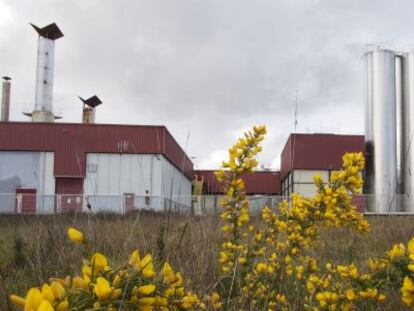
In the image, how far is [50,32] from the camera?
33.8 meters

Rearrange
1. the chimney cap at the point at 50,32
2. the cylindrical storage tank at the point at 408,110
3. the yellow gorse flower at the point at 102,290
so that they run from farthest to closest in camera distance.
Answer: the chimney cap at the point at 50,32
the cylindrical storage tank at the point at 408,110
the yellow gorse flower at the point at 102,290

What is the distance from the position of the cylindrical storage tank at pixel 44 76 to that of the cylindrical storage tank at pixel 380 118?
20619 millimetres

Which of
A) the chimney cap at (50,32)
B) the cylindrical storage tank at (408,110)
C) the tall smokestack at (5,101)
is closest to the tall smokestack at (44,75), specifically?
the chimney cap at (50,32)

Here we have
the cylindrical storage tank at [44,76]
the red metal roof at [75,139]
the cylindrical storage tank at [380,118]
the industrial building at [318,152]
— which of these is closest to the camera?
the cylindrical storage tank at [380,118]

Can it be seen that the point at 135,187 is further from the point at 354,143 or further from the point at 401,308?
the point at 401,308

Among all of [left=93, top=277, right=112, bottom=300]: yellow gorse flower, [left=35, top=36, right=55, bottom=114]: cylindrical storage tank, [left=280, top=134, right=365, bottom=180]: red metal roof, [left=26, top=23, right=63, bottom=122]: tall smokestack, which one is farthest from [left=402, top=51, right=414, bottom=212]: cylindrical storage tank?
[left=93, top=277, right=112, bottom=300]: yellow gorse flower

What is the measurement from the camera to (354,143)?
28.5 meters

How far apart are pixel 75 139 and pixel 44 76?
290 inches

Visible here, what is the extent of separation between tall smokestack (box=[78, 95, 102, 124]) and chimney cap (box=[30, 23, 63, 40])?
195 inches

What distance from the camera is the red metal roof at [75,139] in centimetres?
2675

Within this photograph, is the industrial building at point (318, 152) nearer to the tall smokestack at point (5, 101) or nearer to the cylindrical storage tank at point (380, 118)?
the cylindrical storage tank at point (380, 118)

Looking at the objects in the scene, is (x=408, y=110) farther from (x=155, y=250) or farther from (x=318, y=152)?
(x=155, y=250)

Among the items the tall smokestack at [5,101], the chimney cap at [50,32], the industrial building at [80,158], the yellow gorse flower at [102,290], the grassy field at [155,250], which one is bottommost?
the grassy field at [155,250]

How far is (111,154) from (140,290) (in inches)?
1044
